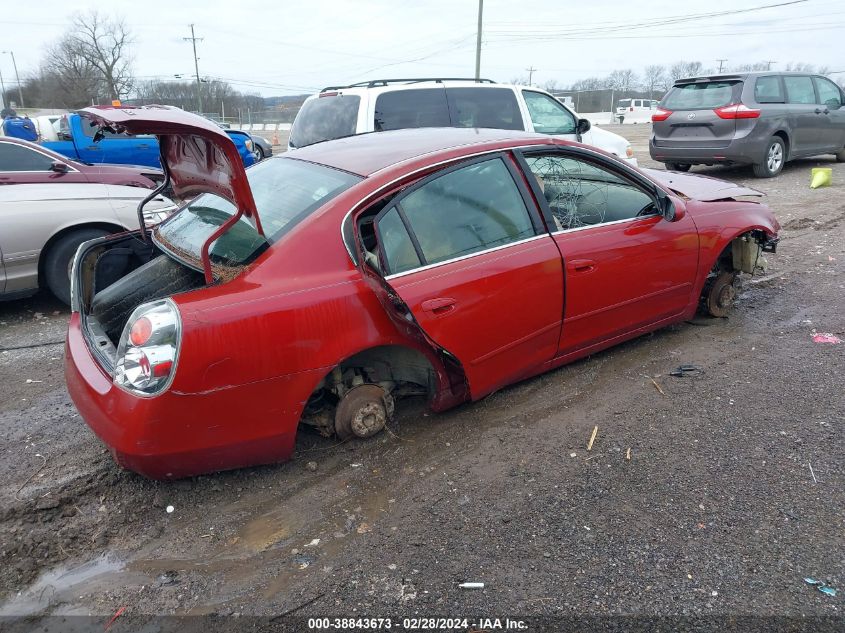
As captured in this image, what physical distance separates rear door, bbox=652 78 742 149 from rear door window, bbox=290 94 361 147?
256 inches

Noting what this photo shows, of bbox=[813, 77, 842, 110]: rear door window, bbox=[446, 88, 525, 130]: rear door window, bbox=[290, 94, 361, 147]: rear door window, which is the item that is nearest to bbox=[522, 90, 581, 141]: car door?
bbox=[446, 88, 525, 130]: rear door window

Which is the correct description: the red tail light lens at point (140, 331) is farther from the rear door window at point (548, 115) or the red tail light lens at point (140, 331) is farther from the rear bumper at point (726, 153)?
the rear bumper at point (726, 153)

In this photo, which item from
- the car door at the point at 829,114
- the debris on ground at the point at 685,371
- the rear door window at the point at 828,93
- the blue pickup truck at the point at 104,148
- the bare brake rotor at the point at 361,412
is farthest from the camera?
the blue pickup truck at the point at 104,148

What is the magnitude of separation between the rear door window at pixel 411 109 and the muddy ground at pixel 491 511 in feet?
13.9

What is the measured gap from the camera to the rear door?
34.8 ft

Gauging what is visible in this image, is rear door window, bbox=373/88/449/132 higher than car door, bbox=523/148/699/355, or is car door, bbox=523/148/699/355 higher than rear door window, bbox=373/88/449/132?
rear door window, bbox=373/88/449/132

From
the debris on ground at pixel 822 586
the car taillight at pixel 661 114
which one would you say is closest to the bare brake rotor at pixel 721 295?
the debris on ground at pixel 822 586

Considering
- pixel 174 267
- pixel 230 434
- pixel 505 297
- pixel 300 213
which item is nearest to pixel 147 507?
pixel 230 434

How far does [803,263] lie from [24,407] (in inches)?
273

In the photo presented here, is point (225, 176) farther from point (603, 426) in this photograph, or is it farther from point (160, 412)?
Result: point (603, 426)

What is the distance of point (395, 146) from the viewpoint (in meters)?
3.63

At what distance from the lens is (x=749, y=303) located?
210 inches

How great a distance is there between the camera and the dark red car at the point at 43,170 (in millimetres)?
5910

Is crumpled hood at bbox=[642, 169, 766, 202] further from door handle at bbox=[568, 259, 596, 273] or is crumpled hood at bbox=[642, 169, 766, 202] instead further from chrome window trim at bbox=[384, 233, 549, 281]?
chrome window trim at bbox=[384, 233, 549, 281]
